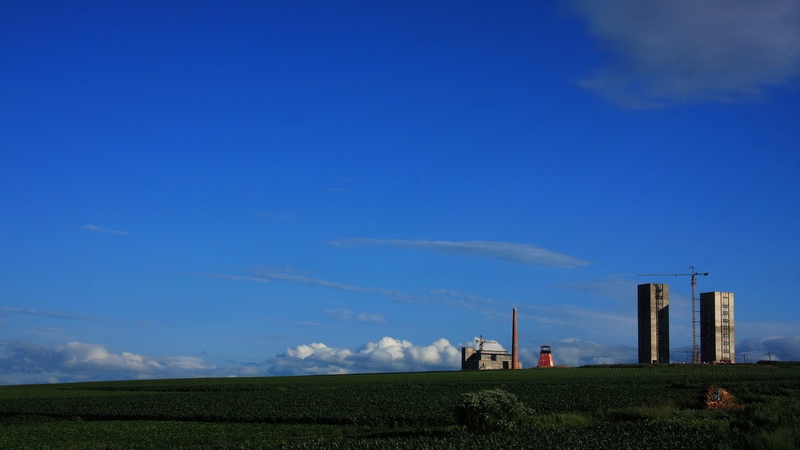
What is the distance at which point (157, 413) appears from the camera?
54.8m

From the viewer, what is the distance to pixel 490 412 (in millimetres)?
38312

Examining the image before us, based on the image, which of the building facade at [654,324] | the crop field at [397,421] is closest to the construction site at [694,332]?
the building facade at [654,324]

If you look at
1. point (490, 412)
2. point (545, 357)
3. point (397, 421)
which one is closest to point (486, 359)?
point (545, 357)

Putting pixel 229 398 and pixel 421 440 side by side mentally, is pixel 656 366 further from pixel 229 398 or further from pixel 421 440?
pixel 421 440

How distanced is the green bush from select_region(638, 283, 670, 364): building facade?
13180 cm

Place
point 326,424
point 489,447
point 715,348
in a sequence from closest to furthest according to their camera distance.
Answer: point 489,447, point 326,424, point 715,348

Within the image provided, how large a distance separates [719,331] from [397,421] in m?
128

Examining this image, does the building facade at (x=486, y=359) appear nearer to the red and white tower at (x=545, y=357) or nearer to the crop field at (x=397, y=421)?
the red and white tower at (x=545, y=357)

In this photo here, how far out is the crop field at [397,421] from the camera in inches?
1182

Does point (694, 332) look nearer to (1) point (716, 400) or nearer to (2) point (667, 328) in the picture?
(2) point (667, 328)

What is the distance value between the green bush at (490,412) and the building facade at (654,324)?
5189 inches

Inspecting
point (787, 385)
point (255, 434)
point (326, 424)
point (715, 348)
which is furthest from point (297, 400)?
point (715, 348)

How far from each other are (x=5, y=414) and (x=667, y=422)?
48067mm

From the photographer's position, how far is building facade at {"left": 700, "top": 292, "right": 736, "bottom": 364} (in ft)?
521
